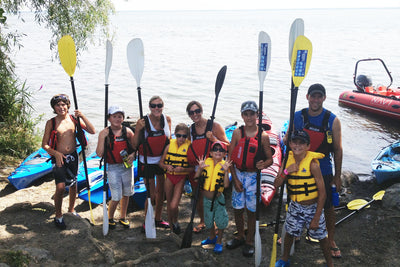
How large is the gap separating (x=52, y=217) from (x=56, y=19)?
4744mm

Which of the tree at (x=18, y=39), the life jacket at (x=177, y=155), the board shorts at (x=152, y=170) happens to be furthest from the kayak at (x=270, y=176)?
the tree at (x=18, y=39)

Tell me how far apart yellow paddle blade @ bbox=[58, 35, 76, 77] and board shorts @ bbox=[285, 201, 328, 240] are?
9.88ft

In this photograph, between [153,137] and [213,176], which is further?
[153,137]

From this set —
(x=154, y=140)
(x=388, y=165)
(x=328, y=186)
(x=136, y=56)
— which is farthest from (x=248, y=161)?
(x=388, y=165)

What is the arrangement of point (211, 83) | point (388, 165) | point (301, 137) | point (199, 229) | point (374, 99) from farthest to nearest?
1. point (211, 83)
2. point (374, 99)
3. point (388, 165)
4. point (199, 229)
5. point (301, 137)

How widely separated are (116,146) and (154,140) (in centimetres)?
42

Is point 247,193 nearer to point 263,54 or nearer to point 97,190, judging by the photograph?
point 263,54

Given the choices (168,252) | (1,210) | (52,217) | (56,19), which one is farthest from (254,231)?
(56,19)

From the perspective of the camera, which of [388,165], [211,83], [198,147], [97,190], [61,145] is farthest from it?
[211,83]

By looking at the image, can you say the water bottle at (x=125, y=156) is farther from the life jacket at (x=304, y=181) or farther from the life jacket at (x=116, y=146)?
the life jacket at (x=304, y=181)

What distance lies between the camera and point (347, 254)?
13.4 feet

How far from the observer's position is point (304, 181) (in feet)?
10.8

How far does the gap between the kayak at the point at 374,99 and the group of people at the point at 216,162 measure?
29.0 feet

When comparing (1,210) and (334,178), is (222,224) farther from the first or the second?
(1,210)
